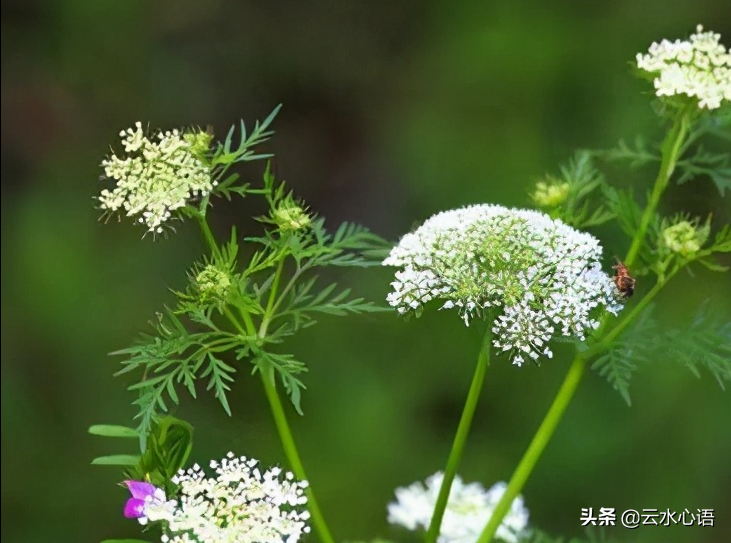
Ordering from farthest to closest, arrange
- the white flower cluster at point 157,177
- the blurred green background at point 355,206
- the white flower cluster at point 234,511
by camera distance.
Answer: the blurred green background at point 355,206
the white flower cluster at point 157,177
the white flower cluster at point 234,511

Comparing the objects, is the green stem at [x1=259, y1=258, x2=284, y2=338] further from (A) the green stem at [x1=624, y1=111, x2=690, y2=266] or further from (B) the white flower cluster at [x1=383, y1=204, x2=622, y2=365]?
(A) the green stem at [x1=624, y1=111, x2=690, y2=266]

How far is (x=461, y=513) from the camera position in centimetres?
167

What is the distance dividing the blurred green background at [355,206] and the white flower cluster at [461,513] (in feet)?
3.26

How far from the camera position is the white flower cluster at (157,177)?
1.17 m

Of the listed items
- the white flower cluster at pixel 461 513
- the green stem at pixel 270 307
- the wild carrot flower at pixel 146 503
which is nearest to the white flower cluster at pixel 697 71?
the green stem at pixel 270 307

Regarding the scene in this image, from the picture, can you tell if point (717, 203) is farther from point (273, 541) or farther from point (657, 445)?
point (273, 541)

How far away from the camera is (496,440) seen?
3225 millimetres

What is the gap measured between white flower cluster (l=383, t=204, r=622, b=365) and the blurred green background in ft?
4.97

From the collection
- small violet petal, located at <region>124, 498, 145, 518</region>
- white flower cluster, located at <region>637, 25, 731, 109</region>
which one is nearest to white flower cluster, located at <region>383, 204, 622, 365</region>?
white flower cluster, located at <region>637, 25, 731, 109</region>

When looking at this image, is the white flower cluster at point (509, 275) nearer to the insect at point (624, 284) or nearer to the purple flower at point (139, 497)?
the insect at point (624, 284)

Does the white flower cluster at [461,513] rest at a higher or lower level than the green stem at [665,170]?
lower

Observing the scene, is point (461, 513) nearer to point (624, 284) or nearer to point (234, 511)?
point (624, 284)

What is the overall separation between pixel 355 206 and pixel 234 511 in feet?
9.49

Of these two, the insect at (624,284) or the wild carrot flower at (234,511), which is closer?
the wild carrot flower at (234,511)
